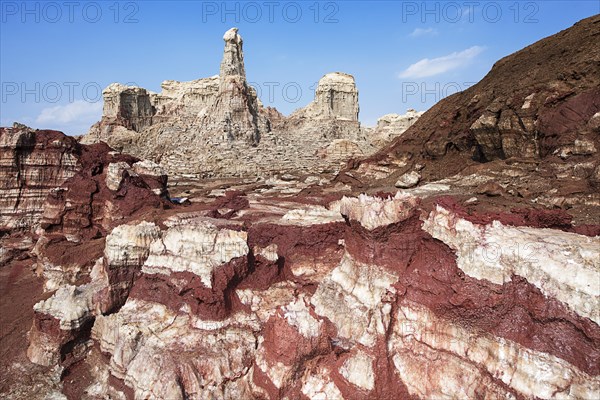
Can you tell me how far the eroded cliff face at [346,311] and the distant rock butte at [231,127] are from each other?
49081mm

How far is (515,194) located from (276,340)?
44.0 feet

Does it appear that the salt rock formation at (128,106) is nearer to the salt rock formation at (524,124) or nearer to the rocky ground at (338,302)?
the salt rock formation at (524,124)

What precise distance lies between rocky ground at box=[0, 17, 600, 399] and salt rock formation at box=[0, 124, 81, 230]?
241 inches

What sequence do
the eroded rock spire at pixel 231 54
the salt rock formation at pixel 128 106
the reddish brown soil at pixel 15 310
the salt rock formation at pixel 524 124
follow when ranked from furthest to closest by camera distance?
the salt rock formation at pixel 128 106 → the eroded rock spire at pixel 231 54 → the salt rock formation at pixel 524 124 → the reddish brown soil at pixel 15 310

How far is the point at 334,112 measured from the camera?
95.8 metres

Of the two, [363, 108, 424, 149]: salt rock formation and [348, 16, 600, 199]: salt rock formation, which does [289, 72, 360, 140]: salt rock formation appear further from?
[348, 16, 600, 199]: salt rock formation

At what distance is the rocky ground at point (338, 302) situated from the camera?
23.4ft

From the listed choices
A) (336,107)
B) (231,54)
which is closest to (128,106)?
(231,54)

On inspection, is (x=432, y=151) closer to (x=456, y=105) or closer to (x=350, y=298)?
(x=456, y=105)

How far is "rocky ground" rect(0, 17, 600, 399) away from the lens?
23.4 ft

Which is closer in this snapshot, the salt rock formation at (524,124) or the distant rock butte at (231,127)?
the salt rock formation at (524,124)

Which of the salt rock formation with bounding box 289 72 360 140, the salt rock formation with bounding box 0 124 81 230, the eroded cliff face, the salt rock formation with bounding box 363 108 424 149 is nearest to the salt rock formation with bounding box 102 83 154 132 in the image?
the salt rock formation with bounding box 289 72 360 140

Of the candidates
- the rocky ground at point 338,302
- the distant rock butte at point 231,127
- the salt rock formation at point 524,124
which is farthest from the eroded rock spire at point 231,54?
the rocky ground at point 338,302

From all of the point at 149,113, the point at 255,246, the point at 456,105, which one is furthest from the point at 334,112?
the point at 255,246
